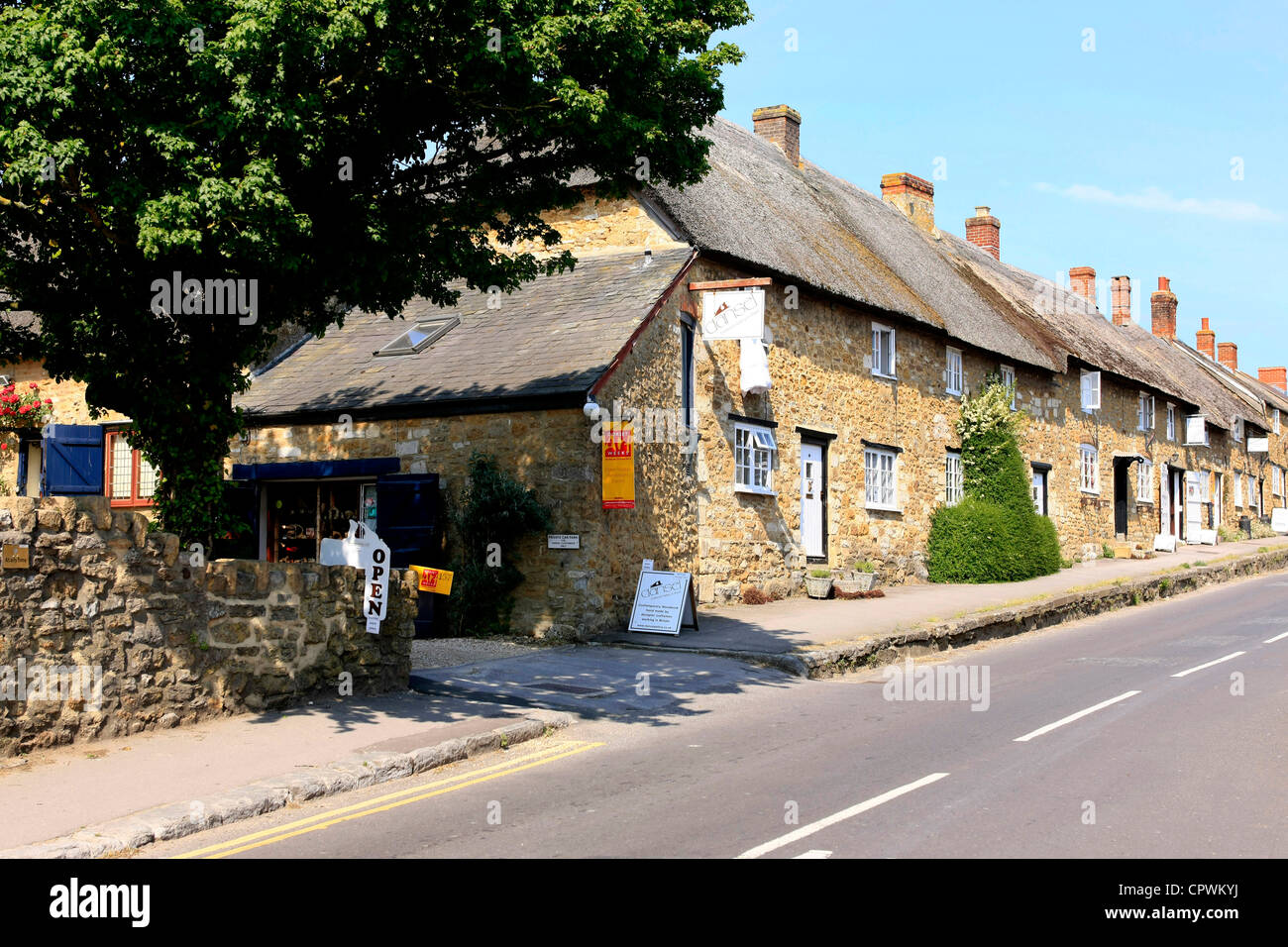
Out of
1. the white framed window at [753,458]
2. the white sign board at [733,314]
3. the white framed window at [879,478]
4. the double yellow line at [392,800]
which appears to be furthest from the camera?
the white framed window at [879,478]

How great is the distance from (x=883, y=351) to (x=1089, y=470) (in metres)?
11.8

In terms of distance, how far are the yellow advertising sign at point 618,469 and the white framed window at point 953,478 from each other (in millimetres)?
11851

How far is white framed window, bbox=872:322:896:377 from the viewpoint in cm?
2188

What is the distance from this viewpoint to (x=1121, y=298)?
4428 centimetres

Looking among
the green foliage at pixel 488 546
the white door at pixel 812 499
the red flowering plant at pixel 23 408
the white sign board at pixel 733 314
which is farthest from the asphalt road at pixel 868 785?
the red flowering plant at pixel 23 408

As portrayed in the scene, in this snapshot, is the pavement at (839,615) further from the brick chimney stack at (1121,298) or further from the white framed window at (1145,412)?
the brick chimney stack at (1121,298)

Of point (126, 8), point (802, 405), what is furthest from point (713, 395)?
point (126, 8)

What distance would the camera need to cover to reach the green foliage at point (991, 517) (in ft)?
74.1

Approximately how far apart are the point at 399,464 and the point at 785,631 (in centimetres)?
577

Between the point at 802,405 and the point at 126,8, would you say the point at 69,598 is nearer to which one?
the point at 126,8

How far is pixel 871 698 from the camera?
11570mm

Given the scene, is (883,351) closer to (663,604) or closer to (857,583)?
(857,583)

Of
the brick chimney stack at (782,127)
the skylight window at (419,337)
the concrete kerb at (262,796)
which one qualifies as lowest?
the concrete kerb at (262,796)

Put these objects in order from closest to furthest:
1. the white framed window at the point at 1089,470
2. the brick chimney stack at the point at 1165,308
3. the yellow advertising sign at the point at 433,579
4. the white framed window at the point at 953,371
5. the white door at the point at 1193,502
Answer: the yellow advertising sign at the point at 433,579 → the white framed window at the point at 953,371 → the white framed window at the point at 1089,470 → the white door at the point at 1193,502 → the brick chimney stack at the point at 1165,308
